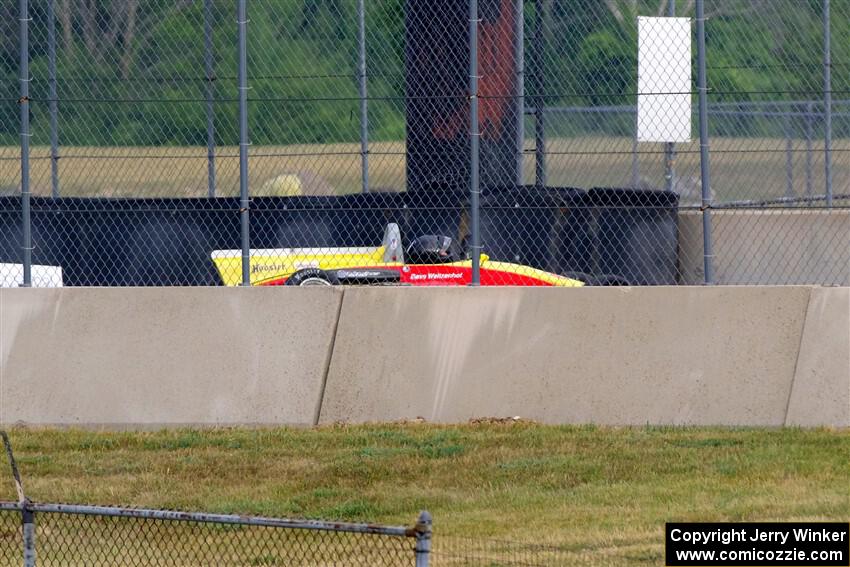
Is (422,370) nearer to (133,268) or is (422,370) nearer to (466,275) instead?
(466,275)

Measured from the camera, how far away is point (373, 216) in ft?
51.9

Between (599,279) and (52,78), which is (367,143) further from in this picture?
(52,78)

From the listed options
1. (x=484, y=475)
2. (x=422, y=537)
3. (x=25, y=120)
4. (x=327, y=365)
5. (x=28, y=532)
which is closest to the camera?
(x=422, y=537)

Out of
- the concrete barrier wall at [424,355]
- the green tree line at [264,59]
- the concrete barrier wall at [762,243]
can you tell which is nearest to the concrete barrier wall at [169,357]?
the concrete barrier wall at [424,355]

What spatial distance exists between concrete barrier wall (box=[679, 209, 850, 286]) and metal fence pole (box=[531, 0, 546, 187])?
1538 millimetres

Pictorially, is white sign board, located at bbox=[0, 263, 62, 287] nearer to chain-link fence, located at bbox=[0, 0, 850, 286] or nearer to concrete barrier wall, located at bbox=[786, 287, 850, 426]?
chain-link fence, located at bbox=[0, 0, 850, 286]

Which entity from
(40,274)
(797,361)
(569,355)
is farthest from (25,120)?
(797,361)

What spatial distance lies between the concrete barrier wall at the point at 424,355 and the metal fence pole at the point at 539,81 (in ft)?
9.63

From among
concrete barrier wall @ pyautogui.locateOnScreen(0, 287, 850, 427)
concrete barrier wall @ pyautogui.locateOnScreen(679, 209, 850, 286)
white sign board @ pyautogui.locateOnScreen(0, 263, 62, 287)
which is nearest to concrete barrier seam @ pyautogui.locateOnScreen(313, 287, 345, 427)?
concrete barrier wall @ pyautogui.locateOnScreen(0, 287, 850, 427)

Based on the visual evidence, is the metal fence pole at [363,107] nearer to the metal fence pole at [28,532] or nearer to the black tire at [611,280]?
the black tire at [611,280]

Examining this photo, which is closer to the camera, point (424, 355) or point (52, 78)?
point (424, 355)

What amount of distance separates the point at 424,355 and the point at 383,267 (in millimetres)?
3549

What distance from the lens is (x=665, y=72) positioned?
433 inches

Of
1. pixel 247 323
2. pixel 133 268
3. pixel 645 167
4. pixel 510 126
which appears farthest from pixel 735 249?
pixel 645 167
